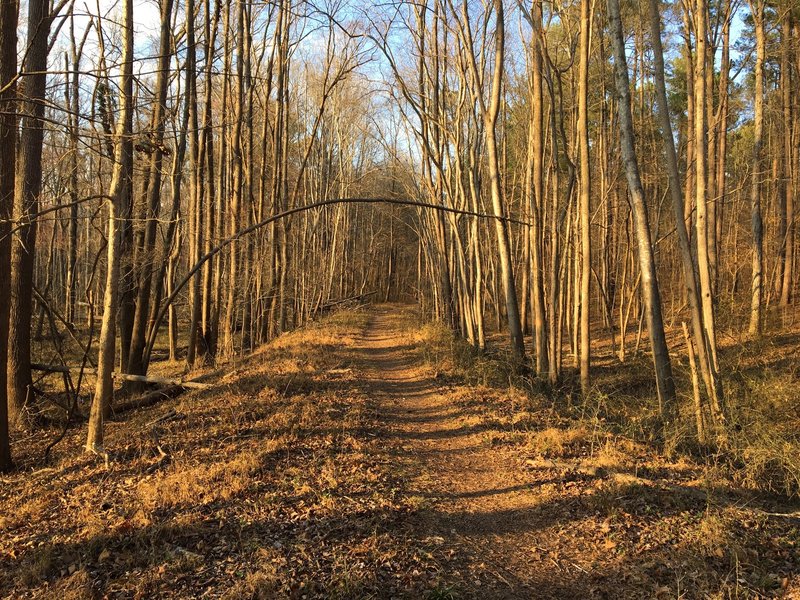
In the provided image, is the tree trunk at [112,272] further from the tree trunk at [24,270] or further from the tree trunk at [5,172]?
the tree trunk at [24,270]

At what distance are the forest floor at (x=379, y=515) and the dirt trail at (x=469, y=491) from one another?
19mm

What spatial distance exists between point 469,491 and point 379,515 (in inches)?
43.0

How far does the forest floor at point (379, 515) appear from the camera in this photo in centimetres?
328

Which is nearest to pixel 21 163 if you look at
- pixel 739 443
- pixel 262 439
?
pixel 262 439

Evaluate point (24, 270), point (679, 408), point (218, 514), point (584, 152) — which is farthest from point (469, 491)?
point (24, 270)

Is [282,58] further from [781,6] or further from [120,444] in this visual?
[781,6]

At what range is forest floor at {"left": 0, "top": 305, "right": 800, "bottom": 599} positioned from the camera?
3.28 metres

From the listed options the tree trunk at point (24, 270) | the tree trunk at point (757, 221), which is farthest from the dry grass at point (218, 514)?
the tree trunk at point (757, 221)

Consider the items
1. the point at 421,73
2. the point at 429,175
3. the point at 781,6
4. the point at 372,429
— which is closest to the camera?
the point at 372,429

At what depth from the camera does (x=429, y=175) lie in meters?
17.3

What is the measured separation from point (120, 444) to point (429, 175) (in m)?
13.6

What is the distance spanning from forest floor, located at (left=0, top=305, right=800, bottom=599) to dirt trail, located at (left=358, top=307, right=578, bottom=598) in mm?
19

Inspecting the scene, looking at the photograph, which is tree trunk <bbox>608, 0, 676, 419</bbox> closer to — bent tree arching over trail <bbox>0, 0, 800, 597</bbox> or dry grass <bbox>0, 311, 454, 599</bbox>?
bent tree arching over trail <bbox>0, 0, 800, 597</bbox>

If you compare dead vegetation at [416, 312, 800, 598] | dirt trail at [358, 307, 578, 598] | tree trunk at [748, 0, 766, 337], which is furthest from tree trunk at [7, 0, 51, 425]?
tree trunk at [748, 0, 766, 337]
